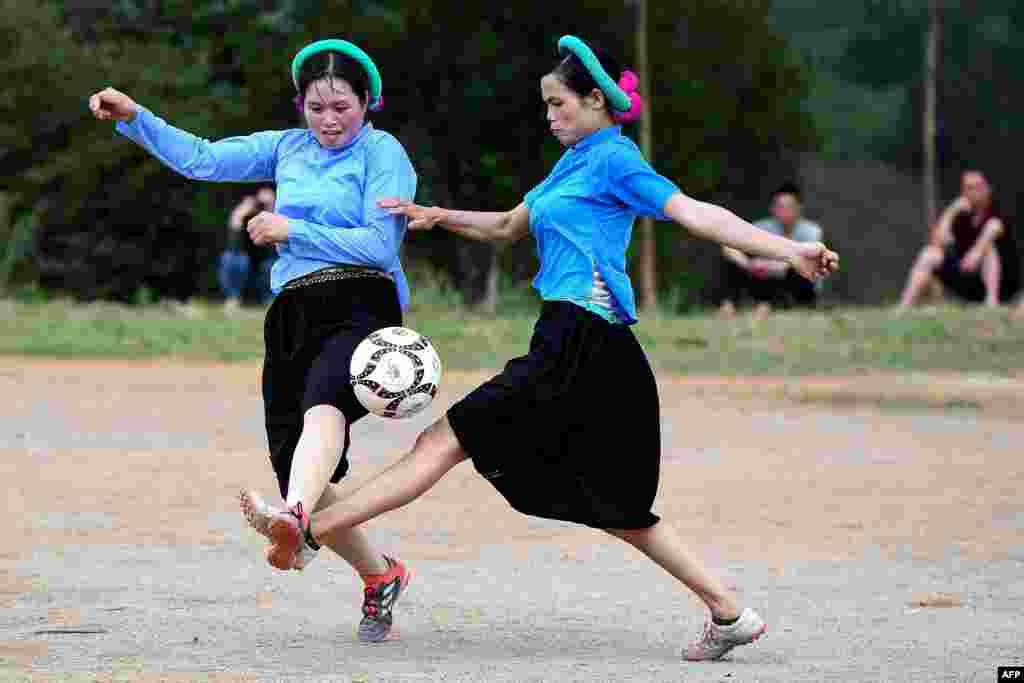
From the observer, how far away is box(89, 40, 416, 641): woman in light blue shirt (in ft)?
21.5

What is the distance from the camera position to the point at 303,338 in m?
6.63

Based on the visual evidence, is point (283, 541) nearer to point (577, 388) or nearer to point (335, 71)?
point (577, 388)

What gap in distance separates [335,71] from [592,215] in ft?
2.86

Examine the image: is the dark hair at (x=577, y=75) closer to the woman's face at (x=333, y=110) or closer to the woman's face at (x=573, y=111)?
the woman's face at (x=573, y=111)

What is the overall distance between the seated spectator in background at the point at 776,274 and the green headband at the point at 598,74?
1364 centimetres

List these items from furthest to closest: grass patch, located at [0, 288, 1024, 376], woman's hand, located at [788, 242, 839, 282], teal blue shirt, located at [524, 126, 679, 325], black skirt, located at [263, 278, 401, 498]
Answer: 1. grass patch, located at [0, 288, 1024, 376]
2. black skirt, located at [263, 278, 401, 498]
3. teal blue shirt, located at [524, 126, 679, 325]
4. woman's hand, located at [788, 242, 839, 282]

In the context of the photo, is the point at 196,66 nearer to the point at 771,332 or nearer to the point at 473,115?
the point at 473,115

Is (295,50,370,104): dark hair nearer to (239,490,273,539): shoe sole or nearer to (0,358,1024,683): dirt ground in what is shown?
(239,490,273,539): shoe sole

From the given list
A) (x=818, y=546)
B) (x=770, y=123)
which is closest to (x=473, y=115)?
(x=770, y=123)

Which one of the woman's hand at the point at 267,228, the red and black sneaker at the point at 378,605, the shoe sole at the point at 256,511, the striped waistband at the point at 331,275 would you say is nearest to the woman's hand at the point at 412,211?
the striped waistband at the point at 331,275

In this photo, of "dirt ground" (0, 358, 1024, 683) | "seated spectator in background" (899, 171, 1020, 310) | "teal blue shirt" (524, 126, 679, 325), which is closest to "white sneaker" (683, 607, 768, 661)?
"dirt ground" (0, 358, 1024, 683)

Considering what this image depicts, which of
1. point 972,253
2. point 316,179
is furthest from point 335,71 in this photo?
point 972,253

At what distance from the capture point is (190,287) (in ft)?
132

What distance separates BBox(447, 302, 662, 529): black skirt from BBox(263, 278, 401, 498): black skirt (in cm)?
43
